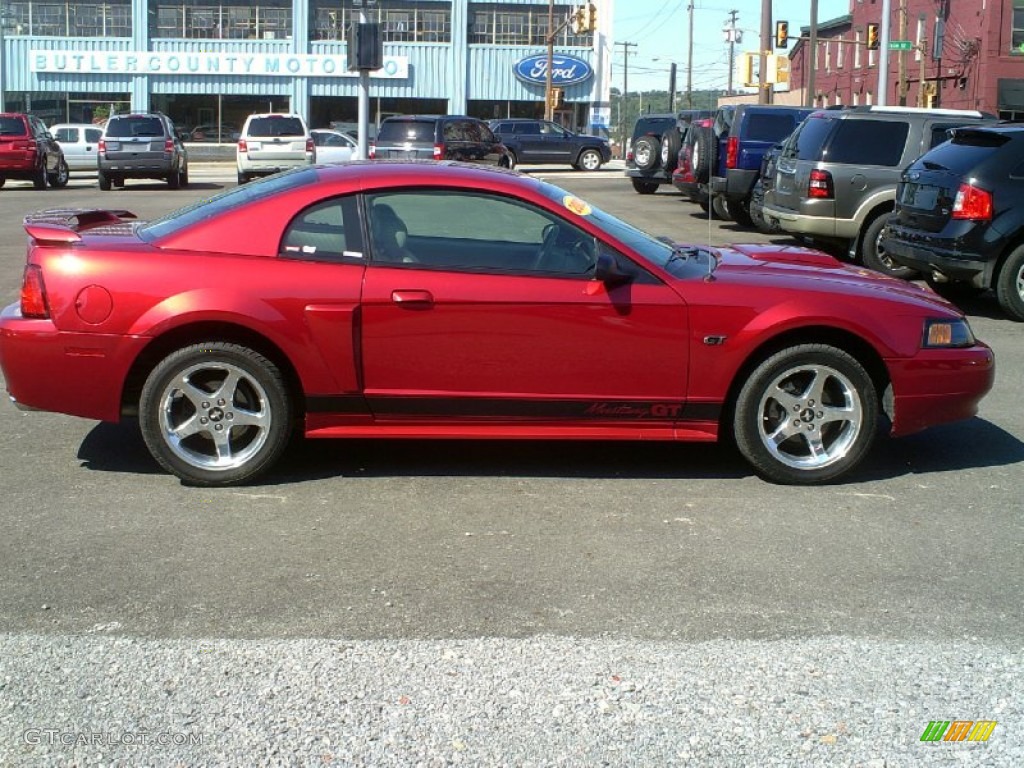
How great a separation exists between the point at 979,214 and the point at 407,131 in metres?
18.7

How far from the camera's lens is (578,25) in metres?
40.8

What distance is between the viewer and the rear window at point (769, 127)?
1938cm

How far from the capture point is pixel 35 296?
5.71 m

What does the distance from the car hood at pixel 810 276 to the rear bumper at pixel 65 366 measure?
112 inches

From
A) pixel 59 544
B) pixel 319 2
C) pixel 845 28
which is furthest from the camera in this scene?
pixel 845 28

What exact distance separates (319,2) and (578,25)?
21.8m

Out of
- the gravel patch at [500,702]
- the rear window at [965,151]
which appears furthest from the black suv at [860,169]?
the gravel patch at [500,702]

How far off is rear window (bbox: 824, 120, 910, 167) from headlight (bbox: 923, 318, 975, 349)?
834cm

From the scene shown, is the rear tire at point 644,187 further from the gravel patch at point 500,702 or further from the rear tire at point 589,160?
the gravel patch at point 500,702

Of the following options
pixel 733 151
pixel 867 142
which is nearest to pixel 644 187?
pixel 733 151

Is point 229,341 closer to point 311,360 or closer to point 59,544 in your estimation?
Result: point 311,360

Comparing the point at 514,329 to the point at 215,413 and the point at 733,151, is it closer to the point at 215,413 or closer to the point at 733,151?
the point at 215,413

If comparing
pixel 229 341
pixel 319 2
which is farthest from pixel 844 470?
pixel 319 2

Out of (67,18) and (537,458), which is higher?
(67,18)
